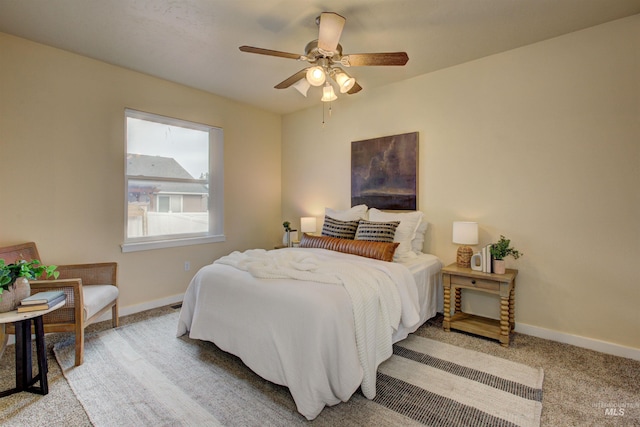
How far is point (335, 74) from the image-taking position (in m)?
2.49

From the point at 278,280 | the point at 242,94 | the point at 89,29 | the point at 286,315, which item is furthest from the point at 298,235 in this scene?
the point at 89,29

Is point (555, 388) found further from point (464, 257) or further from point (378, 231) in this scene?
point (378, 231)

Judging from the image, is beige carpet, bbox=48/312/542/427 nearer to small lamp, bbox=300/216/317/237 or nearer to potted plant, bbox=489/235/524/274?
potted plant, bbox=489/235/524/274

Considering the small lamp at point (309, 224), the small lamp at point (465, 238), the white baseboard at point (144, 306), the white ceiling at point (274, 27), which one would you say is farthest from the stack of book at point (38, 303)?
the small lamp at point (465, 238)

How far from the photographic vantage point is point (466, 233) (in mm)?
2926

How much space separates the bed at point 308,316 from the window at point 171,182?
55.7 inches

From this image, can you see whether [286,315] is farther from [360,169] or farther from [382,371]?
[360,169]

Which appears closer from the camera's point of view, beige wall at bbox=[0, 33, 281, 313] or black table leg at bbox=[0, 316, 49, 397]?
black table leg at bbox=[0, 316, 49, 397]

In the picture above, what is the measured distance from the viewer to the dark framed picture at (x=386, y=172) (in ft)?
11.7

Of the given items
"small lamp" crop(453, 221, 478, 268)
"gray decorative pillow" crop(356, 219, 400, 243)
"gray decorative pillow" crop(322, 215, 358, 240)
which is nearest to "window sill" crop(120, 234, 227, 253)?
"gray decorative pillow" crop(322, 215, 358, 240)

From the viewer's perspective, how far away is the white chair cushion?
247cm

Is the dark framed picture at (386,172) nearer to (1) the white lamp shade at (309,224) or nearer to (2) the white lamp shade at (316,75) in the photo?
(1) the white lamp shade at (309,224)

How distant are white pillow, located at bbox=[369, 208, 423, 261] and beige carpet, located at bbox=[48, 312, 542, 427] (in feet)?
2.90

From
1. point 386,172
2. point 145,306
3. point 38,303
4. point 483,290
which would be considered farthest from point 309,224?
point 38,303
